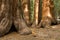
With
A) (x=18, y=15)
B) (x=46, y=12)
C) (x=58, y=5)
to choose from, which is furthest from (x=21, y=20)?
(x=58, y=5)

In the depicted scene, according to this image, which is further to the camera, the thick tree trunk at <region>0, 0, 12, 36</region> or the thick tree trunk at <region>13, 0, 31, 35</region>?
the thick tree trunk at <region>13, 0, 31, 35</region>

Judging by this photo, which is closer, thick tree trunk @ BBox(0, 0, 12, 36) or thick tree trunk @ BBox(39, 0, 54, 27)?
thick tree trunk @ BBox(0, 0, 12, 36)

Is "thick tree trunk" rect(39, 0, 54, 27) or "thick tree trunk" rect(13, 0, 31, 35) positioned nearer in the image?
"thick tree trunk" rect(13, 0, 31, 35)

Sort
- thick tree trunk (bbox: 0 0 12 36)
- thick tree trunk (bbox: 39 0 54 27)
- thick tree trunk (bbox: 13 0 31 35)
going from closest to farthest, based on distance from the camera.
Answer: thick tree trunk (bbox: 0 0 12 36) → thick tree trunk (bbox: 13 0 31 35) → thick tree trunk (bbox: 39 0 54 27)

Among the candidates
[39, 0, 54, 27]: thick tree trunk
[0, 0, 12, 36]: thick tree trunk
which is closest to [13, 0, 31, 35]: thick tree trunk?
[0, 0, 12, 36]: thick tree trunk

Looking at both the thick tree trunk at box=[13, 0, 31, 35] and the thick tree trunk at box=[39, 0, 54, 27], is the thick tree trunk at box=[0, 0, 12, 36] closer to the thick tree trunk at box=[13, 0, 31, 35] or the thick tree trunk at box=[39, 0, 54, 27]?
the thick tree trunk at box=[13, 0, 31, 35]

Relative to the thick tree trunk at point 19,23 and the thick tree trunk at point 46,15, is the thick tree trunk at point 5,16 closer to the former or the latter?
the thick tree trunk at point 19,23

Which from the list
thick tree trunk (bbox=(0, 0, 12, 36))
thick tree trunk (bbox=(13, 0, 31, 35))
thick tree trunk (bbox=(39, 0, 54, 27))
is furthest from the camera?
thick tree trunk (bbox=(39, 0, 54, 27))

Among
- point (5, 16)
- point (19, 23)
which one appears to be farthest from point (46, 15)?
point (5, 16)

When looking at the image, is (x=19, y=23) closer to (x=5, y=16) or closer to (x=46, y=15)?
(x=5, y=16)

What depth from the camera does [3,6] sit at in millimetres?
4738

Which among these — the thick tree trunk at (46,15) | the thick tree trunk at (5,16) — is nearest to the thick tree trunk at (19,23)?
the thick tree trunk at (5,16)

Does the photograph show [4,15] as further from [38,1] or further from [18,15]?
[38,1]

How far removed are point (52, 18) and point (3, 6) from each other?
322cm
